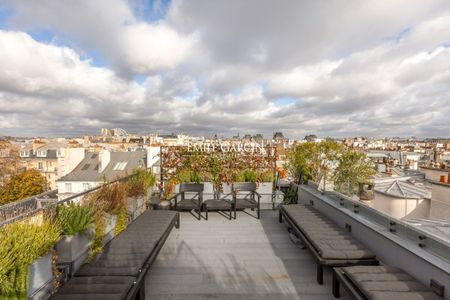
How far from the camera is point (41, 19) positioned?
779 cm

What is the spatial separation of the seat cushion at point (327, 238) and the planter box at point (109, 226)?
9.21ft

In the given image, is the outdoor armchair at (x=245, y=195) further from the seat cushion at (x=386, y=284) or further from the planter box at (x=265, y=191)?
the seat cushion at (x=386, y=284)

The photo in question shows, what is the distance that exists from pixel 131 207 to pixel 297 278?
10.8 ft

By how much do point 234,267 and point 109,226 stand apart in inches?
76.4

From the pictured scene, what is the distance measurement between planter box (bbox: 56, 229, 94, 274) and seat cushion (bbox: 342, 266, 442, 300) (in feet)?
9.11

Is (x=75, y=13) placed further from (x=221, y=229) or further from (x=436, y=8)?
(x=436, y=8)

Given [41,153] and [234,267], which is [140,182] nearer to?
[234,267]

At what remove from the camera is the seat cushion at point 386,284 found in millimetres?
1827

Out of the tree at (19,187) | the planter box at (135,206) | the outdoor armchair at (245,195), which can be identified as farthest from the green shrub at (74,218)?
the tree at (19,187)

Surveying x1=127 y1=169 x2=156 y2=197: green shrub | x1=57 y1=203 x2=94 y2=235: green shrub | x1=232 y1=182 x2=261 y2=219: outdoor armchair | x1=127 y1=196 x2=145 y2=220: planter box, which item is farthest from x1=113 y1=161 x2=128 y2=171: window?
x1=57 y1=203 x2=94 y2=235: green shrub

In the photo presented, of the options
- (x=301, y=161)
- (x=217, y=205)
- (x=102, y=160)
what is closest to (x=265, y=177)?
(x=301, y=161)

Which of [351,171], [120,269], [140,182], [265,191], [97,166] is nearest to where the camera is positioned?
[120,269]

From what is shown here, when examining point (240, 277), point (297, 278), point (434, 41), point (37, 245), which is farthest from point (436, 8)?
point (37, 245)

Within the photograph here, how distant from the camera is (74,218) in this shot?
259 cm
